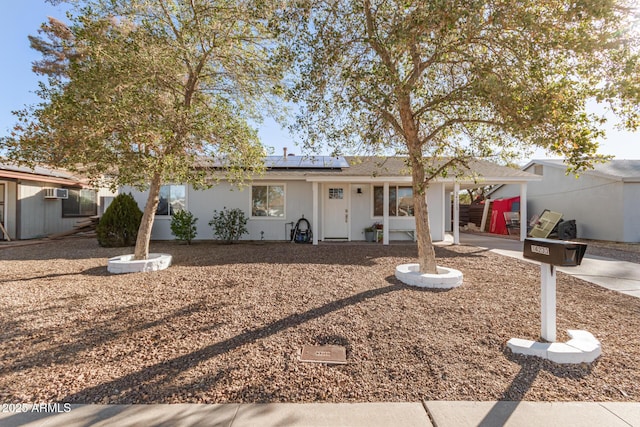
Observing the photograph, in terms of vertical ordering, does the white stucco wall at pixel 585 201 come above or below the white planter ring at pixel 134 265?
above

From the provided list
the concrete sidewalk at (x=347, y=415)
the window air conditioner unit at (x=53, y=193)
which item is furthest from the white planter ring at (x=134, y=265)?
the window air conditioner unit at (x=53, y=193)

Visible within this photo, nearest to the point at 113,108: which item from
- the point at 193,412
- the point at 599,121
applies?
the point at 193,412

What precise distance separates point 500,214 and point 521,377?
15639 mm

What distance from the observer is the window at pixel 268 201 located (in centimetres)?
A: 1108

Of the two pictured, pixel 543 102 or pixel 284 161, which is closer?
pixel 543 102

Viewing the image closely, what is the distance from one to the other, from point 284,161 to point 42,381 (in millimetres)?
10781

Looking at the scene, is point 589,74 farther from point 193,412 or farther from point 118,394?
point 118,394

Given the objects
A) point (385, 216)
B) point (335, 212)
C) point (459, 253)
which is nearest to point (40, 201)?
point (335, 212)

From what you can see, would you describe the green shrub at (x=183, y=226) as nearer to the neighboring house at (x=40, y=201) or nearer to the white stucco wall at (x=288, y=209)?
the white stucco wall at (x=288, y=209)

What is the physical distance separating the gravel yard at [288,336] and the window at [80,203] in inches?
380

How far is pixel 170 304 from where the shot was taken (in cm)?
426

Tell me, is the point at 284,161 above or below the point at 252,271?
above

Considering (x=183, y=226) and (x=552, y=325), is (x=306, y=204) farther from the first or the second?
(x=552, y=325)

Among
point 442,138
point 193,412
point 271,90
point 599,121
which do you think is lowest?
point 193,412
